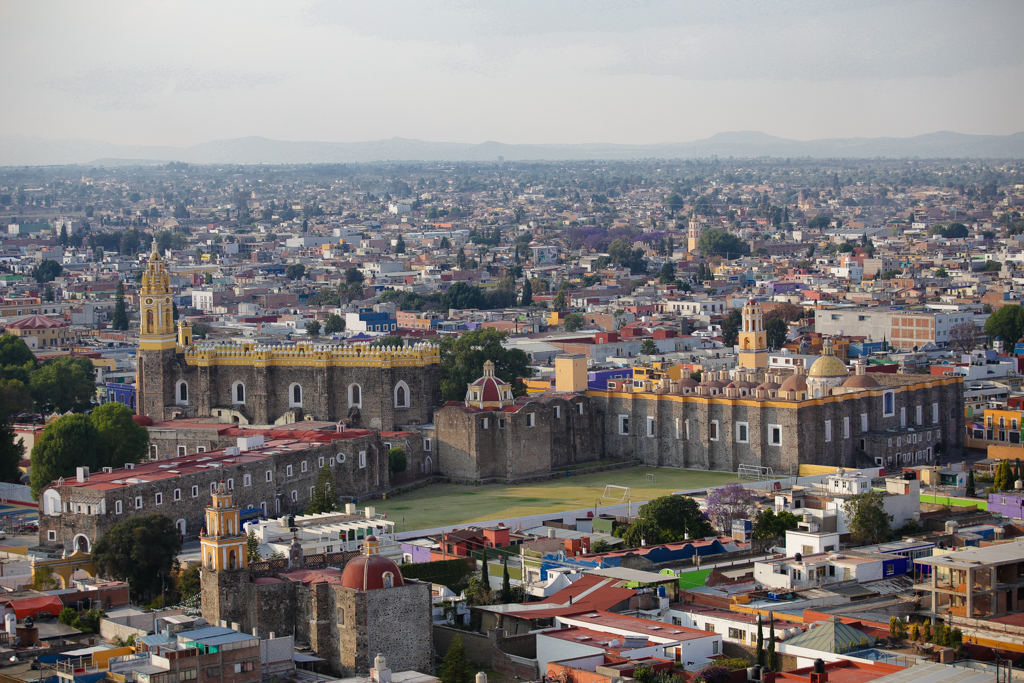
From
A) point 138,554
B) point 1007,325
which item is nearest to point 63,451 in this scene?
point 138,554

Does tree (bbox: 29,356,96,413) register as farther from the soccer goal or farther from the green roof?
the green roof

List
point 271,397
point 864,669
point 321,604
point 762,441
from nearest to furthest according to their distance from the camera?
point 864,669 < point 321,604 < point 762,441 < point 271,397

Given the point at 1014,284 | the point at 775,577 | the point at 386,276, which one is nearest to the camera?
the point at 775,577

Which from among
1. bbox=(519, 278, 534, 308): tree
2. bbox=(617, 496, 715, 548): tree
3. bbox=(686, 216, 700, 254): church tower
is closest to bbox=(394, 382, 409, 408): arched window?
bbox=(617, 496, 715, 548): tree

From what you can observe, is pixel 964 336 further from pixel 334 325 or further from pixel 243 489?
pixel 243 489

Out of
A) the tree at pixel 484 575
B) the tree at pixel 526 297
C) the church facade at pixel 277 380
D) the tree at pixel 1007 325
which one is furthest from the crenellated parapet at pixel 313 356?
the tree at pixel 526 297

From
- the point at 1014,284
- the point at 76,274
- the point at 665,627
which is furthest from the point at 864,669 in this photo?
the point at 76,274

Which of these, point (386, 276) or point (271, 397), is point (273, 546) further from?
point (386, 276)
